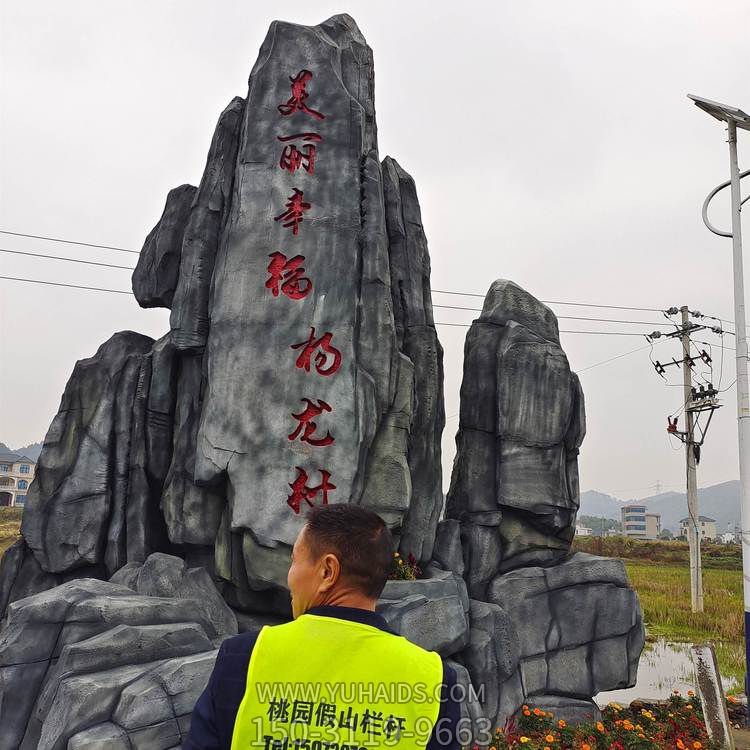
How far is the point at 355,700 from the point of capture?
1193 mm

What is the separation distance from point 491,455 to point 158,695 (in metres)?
4.36

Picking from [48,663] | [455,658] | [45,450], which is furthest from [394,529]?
[45,450]

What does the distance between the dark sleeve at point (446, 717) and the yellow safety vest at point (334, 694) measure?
3cm

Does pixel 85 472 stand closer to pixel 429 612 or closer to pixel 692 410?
pixel 429 612

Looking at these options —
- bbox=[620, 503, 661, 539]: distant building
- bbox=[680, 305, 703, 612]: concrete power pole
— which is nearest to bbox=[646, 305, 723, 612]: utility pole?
bbox=[680, 305, 703, 612]: concrete power pole

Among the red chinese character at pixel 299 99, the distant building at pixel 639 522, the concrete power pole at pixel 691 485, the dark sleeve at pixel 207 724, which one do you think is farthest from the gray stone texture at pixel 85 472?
the distant building at pixel 639 522

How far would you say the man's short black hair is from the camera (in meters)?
1.30

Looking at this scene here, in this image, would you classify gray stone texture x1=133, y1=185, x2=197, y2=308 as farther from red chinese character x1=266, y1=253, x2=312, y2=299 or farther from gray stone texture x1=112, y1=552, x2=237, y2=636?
gray stone texture x1=112, y1=552, x2=237, y2=636

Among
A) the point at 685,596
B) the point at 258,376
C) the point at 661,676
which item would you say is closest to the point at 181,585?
the point at 258,376

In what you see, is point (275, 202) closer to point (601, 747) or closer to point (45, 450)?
point (45, 450)

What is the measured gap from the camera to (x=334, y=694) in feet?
3.91

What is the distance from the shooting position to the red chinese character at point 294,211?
6.66 metres

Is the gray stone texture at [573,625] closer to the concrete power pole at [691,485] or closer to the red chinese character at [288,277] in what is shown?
the red chinese character at [288,277]

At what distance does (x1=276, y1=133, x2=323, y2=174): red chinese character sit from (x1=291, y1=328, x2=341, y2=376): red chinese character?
5.31 ft
